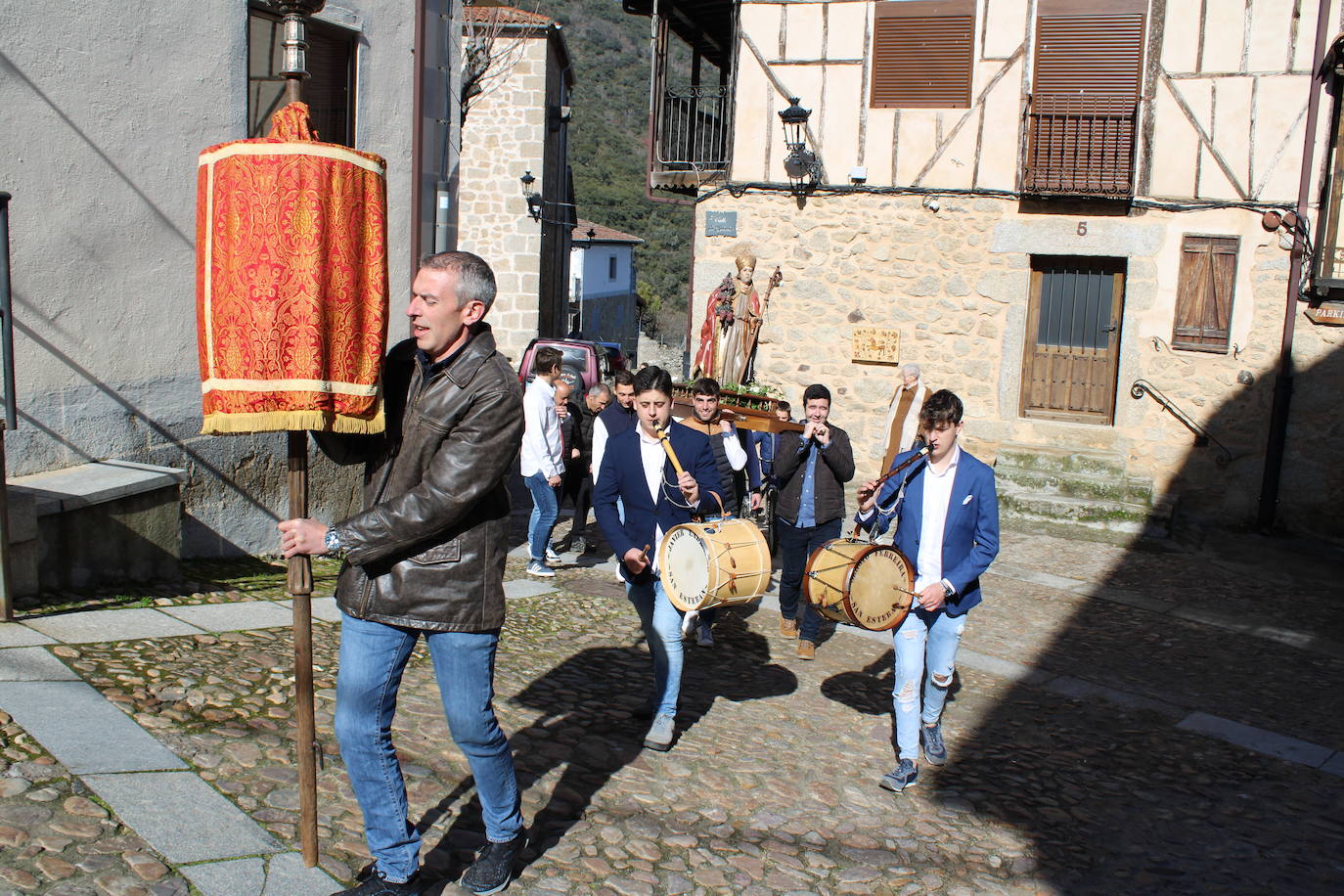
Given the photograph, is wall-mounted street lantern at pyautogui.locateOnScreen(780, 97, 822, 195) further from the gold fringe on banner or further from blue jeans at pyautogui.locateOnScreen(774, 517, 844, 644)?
the gold fringe on banner

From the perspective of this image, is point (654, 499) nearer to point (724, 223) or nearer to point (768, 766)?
point (768, 766)

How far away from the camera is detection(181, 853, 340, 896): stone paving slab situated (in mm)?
3512

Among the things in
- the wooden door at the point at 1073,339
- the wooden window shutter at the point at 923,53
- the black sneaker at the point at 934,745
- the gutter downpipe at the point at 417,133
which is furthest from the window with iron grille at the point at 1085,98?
the black sneaker at the point at 934,745

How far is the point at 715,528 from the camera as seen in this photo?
546cm

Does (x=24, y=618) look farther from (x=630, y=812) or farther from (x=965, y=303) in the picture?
(x=965, y=303)

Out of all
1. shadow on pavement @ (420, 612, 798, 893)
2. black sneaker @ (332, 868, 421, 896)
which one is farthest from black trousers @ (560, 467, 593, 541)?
black sneaker @ (332, 868, 421, 896)

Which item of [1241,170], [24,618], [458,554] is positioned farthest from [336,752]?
[1241,170]

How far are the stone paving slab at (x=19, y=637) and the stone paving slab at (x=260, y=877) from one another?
86.7 inches

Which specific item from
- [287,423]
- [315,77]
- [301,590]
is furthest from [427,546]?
[315,77]

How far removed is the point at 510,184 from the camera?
2548 cm

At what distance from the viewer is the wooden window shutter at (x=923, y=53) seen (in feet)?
45.3

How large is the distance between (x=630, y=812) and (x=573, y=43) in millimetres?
52250

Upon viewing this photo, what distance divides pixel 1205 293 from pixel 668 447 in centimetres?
963

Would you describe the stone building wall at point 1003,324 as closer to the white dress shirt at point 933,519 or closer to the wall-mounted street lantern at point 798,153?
the wall-mounted street lantern at point 798,153
